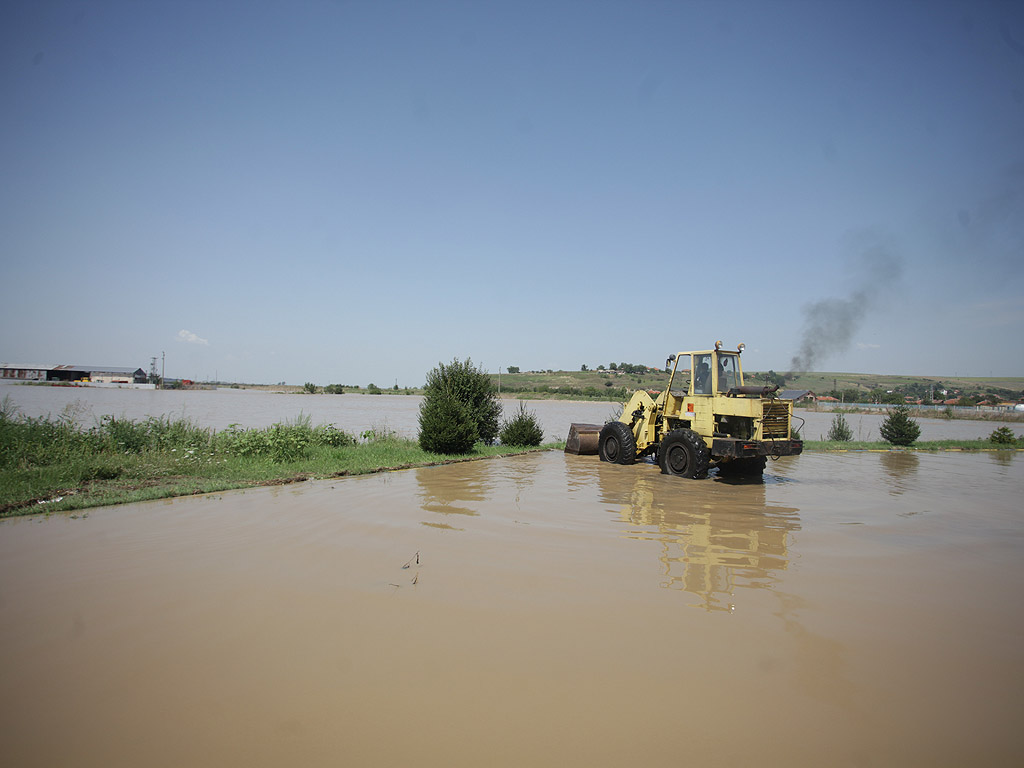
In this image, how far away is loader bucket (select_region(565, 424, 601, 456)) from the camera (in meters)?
17.7

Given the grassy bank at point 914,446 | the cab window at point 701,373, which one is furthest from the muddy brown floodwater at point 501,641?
the grassy bank at point 914,446

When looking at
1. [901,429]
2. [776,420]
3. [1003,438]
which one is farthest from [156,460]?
[1003,438]

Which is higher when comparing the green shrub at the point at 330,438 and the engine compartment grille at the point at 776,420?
the engine compartment grille at the point at 776,420

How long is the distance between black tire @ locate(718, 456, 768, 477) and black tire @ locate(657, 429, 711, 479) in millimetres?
1173

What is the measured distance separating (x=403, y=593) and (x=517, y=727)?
213 cm

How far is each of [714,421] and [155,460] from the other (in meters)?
11.8

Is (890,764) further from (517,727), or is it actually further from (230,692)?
(230,692)

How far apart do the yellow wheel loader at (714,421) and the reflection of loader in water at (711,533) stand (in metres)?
0.92

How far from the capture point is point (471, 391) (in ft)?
63.2

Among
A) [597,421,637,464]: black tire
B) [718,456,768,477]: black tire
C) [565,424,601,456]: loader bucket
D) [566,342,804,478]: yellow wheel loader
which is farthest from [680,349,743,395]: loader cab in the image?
[565,424,601,456]: loader bucket

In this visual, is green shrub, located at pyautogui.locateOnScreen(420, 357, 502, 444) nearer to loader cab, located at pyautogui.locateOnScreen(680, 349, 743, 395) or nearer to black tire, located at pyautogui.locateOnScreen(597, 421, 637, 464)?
black tire, located at pyautogui.locateOnScreen(597, 421, 637, 464)

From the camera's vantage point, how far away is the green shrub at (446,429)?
1606 centimetres

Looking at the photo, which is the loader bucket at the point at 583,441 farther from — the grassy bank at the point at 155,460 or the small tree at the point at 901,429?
the small tree at the point at 901,429

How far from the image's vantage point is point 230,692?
11.3ft
